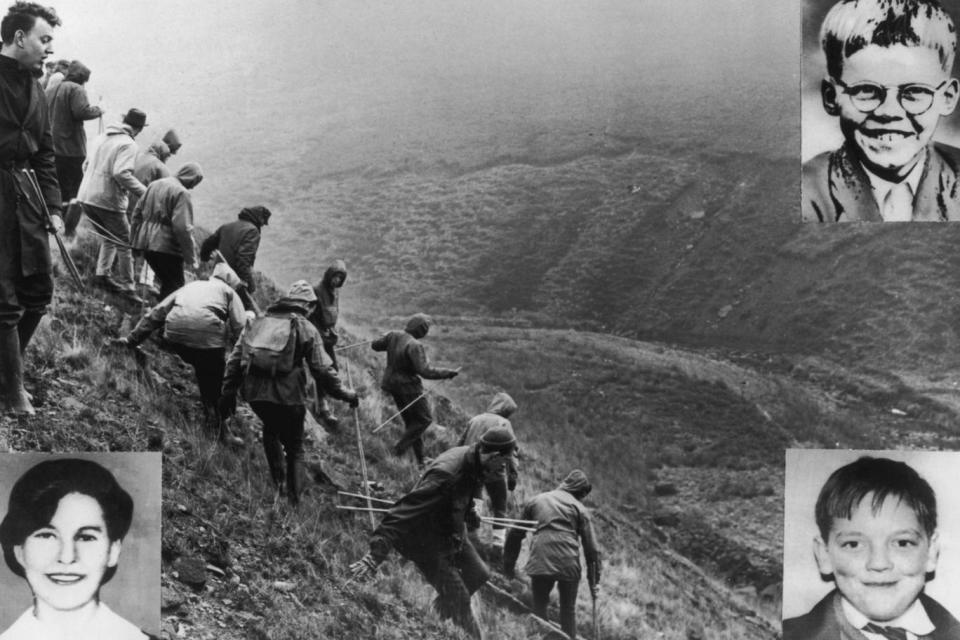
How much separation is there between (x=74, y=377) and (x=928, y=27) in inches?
262

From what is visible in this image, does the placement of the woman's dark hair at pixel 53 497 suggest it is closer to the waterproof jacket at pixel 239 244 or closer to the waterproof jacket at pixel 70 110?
the waterproof jacket at pixel 239 244

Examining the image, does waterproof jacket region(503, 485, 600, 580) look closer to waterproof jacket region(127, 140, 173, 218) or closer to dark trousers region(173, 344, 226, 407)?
dark trousers region(173, 344, 226, 407)

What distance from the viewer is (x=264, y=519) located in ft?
31.2

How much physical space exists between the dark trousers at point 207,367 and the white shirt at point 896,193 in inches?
198

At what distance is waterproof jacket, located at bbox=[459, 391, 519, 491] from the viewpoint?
31.9 feet

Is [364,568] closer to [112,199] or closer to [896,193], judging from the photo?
[112,199]

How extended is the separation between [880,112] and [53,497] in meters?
6.56

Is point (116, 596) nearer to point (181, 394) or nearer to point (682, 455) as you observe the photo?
point (181, 394)

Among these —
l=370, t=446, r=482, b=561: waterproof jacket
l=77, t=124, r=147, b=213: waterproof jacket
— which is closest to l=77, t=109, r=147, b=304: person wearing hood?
l=77, t=124, r=147, b=213: waterproof jacket

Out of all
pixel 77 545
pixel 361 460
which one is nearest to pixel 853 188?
pixel 361 460

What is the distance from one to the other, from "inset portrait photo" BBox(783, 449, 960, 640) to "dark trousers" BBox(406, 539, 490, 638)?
7.34ft

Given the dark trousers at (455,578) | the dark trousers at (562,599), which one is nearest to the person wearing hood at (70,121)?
the dark trousers at (455,578)

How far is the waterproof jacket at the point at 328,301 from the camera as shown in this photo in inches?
399

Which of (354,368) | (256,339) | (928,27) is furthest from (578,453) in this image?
(928,27)
